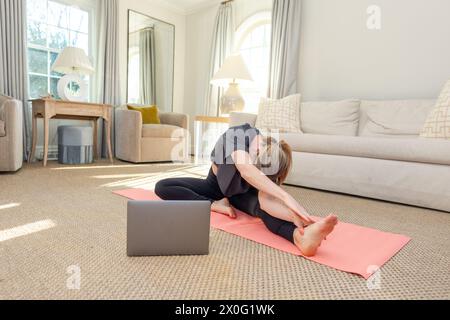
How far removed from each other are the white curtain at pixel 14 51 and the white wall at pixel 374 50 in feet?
9.51

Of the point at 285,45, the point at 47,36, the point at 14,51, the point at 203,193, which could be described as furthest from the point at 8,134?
the point at 285,45

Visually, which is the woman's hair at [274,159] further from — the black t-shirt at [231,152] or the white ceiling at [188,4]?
the white ceiling at [188,4]

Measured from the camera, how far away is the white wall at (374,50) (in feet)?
8.63

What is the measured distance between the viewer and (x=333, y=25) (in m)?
3.20

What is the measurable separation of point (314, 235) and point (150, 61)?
3.95m

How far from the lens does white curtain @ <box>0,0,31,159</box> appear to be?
303 centimetres

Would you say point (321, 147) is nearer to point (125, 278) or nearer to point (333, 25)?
point (333, 25)

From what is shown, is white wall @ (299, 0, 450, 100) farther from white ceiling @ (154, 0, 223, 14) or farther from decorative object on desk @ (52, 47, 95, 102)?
decorative object on desk @ (52, 47, 95, 102)

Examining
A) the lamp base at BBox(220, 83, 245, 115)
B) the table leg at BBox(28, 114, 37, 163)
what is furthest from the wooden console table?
the lamp base at BBox(220, 83, 245, 115)

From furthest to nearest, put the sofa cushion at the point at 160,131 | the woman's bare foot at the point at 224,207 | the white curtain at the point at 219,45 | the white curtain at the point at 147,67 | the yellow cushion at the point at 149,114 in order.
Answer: the white curtain at the point at 147,67 → the white curtain at the point at 219,45 → the yellow cushion at the point at 149,114 → the sofa cushion at the point at 160,131 → the woman's bare foot at the point at 224,207

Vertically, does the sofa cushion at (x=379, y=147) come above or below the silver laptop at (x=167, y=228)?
above

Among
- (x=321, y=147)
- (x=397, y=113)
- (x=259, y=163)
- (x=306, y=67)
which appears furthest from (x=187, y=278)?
(x=306, y=67)

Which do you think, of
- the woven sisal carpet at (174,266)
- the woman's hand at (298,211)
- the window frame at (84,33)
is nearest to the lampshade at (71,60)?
the window frame at (84,33)

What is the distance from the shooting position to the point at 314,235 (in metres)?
1.03
